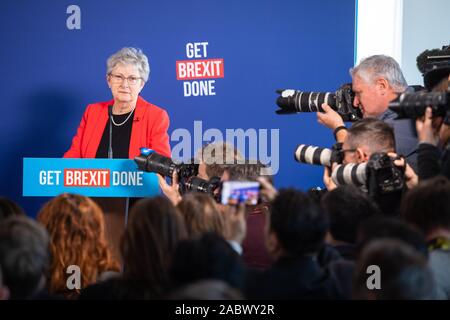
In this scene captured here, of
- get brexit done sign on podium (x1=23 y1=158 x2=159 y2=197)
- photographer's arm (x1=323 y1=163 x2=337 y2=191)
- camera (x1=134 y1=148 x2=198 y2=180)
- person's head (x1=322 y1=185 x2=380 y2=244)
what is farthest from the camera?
get brexit done sign on podium (x1=23 y1=158 x2=159 y2=197)

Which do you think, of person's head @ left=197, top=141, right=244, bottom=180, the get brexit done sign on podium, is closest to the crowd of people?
person's head @ left=197, top=141, right=244, bottom=180

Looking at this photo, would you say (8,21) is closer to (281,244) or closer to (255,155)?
(255,155)

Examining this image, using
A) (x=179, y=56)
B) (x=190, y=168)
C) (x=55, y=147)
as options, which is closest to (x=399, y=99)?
(x=190, y=168)

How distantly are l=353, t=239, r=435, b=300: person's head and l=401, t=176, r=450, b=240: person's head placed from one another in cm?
66

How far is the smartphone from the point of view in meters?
2.88

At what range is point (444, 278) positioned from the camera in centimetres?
291

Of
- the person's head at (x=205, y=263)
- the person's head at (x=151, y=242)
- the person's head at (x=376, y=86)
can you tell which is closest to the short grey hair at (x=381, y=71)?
the person's head at (x=376, y=86)

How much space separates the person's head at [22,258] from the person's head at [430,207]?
1.27 meters

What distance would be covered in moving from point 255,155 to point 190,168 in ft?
3.22

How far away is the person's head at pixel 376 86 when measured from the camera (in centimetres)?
464

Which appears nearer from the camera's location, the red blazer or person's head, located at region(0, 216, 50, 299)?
person's head, located at region(0, 216, 50, 299)

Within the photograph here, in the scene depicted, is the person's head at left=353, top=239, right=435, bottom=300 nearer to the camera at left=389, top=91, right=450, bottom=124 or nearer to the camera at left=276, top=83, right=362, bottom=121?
the camera at left=389, top=91, right=450, bottom=124

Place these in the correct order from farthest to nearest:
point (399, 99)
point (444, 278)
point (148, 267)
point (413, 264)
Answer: point (399, 99) < point (444, 278) < point (148, 267) < point (413, 264)
